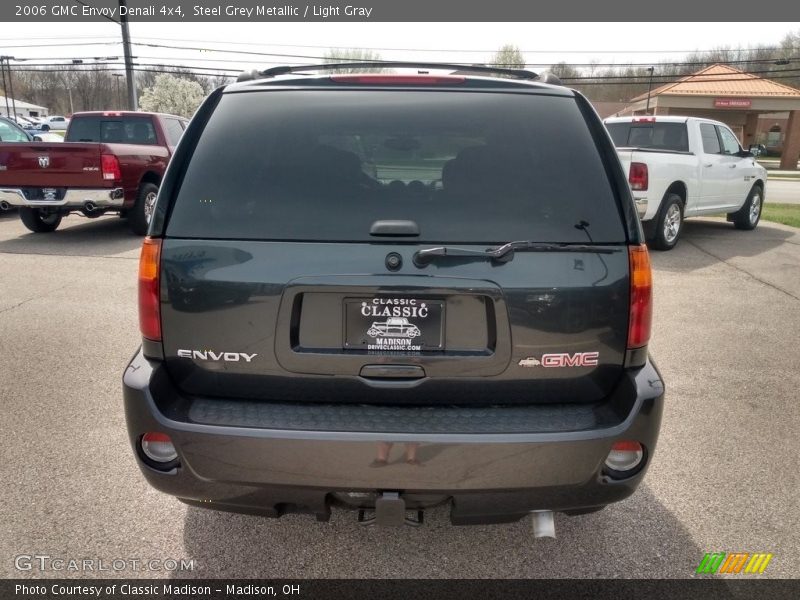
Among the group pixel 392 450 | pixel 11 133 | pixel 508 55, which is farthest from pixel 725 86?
pixel 392 450

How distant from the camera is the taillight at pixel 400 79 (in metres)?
2.53

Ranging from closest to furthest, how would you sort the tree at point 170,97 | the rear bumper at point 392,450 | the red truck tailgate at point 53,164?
the rear bumper at point 392,450 → the red truck tailgate at point 53,164 → the tree at point 170,97

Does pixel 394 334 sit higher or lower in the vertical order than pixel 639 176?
higher

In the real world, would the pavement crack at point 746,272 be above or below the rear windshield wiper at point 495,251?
below

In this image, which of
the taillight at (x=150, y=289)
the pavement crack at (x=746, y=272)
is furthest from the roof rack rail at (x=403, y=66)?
the pavement crack at (x=746, y=272)

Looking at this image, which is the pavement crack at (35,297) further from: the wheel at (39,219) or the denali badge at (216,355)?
the denali badge at (216,355)

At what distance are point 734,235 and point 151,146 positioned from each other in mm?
10539

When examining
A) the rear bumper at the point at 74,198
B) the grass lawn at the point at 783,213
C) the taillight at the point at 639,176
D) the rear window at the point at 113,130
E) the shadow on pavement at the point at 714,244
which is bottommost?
the grass lawn at the point at 783,213

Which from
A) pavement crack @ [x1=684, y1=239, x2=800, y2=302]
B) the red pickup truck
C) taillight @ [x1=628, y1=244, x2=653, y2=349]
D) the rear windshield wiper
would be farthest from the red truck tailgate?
taillight @ [x1=628, y1=244, x2=653, y2=349]

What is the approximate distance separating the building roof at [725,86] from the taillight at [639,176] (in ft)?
120

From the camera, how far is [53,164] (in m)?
9.72

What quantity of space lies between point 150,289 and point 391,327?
86 cm

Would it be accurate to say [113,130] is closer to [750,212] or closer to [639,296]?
[639,296]

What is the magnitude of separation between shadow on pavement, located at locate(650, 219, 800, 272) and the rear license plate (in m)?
7.44
